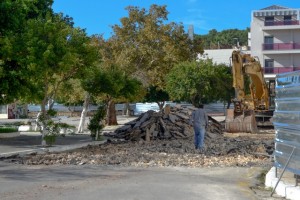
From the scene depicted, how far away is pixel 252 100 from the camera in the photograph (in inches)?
1191

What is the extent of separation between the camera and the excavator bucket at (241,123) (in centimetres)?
2849

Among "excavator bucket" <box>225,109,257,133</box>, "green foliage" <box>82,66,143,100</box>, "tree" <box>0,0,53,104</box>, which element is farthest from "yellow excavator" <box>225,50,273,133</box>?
"tree" <box>0,0,53,104</box>

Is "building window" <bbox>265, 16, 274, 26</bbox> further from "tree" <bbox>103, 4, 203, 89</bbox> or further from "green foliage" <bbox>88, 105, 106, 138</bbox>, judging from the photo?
"green foliage" <bbox>88, 105, 106, 138</bbox>

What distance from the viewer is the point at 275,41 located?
5691 cm

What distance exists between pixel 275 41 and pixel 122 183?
49.9 metres

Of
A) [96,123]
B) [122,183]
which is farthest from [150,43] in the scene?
[122,183]

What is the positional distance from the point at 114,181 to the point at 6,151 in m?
7.56

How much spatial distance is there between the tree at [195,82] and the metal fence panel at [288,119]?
29923mm

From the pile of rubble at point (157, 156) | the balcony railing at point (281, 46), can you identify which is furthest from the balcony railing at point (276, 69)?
the pile of rubble at point (157, 156)

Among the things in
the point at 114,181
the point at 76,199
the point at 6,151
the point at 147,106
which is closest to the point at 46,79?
the point at 6,151

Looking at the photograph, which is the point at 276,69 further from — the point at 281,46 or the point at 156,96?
the point at 156,96

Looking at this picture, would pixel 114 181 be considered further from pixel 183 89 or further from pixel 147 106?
pixel 147 106

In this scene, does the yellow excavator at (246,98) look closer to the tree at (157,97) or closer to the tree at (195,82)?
the tree at (195,82)

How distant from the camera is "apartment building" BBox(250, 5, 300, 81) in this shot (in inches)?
2192
